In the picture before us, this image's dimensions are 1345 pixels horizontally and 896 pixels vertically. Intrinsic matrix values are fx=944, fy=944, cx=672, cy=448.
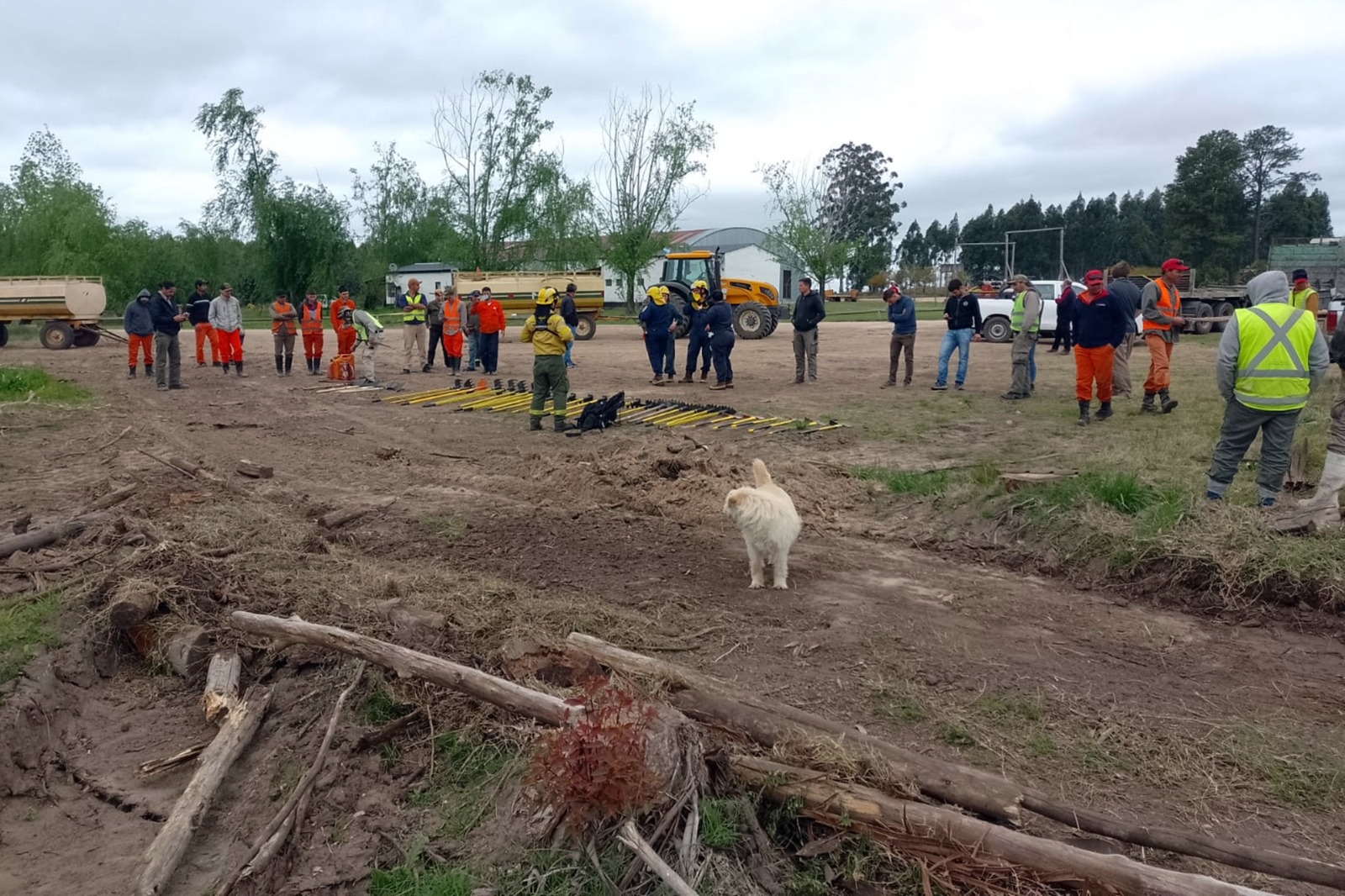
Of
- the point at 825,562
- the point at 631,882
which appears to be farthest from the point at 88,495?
the point at 631,882

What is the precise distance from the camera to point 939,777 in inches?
147

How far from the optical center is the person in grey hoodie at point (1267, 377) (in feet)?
23.3

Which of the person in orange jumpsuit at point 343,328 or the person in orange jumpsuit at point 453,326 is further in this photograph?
the person in orange jumpsuit at point 343,328

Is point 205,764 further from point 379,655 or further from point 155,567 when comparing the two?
point 155,567

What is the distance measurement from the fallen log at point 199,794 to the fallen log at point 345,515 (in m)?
3.08

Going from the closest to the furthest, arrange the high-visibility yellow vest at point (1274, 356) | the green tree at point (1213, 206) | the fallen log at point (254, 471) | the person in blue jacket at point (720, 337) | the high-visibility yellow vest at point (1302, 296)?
the high-visibility yellow vest at point (1274, 356), the fallen log at point (254, 471), the high-visibility yellow vest at point (1302, 296), the person in blue jacket at point (720, 337), the green tree at point (1213, 206)

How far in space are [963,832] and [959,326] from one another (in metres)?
13.8

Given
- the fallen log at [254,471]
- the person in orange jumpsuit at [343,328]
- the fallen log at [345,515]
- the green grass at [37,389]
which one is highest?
the person in orange jumpsuit at [343,328]

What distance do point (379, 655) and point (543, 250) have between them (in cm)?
5105

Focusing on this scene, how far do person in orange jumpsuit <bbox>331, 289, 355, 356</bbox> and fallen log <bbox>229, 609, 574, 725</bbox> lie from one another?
15483 mm

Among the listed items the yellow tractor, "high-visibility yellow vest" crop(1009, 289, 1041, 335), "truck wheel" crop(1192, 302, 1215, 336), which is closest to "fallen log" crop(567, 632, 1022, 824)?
"high-visibility yellow vest" crop(1009, 289, 1041, 335)

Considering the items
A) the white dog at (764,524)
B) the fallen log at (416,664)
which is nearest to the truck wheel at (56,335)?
the fallen log at (416,664)

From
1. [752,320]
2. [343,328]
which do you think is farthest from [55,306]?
[752,320]

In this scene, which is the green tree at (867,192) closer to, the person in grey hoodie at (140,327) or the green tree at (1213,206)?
the green tree at (1213,206)
